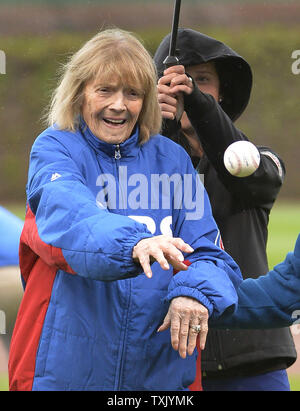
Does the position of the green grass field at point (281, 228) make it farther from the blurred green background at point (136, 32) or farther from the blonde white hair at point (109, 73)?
the blonde white hair at point (109, 73)

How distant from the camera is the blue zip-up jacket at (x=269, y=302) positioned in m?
2.23

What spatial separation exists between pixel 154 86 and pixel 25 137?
20121 millimetres

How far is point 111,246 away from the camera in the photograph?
1784 millimetres

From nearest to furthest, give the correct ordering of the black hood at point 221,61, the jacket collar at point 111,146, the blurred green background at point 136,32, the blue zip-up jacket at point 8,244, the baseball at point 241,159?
the jacket collar at point 111,146 → the baseball at point 241,159 → the black hood at point 221,61 → the blue zip-up jacket at point 8,244 → the blurred green background at point 136,32

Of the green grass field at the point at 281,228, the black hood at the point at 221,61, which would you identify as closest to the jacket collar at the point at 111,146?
the black hood at the point at 221,61

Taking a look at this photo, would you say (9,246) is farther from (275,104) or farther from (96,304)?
(275,104)

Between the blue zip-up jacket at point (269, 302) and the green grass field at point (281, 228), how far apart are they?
1071 cm

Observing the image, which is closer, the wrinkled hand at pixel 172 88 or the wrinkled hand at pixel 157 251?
the wrinkled hand at pixel 157 251

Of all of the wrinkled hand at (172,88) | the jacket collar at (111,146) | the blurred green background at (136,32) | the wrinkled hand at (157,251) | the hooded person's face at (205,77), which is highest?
the blurred green background at (136,32)

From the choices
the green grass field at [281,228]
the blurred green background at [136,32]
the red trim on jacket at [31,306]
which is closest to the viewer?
the red trim on jacket at [31,306]

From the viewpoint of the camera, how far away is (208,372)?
2609mm

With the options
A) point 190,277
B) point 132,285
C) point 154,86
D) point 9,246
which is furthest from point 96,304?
point 9,246

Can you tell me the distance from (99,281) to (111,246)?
0.27 metres

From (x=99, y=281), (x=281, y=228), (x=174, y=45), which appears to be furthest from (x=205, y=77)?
(x=281, y=228)
